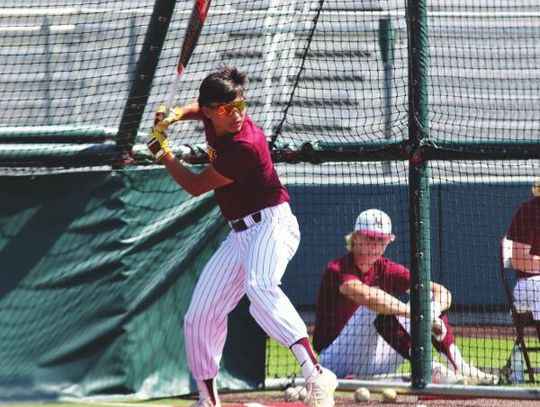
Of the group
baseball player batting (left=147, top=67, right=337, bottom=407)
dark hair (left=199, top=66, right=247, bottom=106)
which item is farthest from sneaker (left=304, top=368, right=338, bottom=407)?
dark hair (left=199, top=66, right=247, bottom=106)

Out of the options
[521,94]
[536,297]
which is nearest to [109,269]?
[536,297]

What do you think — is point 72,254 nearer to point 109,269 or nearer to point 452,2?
point 109,269

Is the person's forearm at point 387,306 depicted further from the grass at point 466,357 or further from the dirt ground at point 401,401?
the grass at point 466,357

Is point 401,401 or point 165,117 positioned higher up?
point 165,117

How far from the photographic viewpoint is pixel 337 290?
769cm

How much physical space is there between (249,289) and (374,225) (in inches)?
73.7

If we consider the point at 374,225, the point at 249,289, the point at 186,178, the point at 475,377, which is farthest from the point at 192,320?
the point at 475,377

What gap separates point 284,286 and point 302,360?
168 inches

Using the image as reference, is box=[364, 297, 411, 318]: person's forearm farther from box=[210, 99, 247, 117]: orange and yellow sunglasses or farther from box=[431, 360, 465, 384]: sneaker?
box=[210, 99, 247, 117]: orange and yellow sunglasses

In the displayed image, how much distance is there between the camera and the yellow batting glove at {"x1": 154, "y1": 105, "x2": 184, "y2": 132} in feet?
19.7

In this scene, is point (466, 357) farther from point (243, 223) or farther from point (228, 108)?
point (228, 108)

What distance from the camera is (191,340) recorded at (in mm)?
6102

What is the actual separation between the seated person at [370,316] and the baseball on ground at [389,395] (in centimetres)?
49

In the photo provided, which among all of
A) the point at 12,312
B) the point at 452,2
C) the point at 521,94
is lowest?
the point at 12,312
